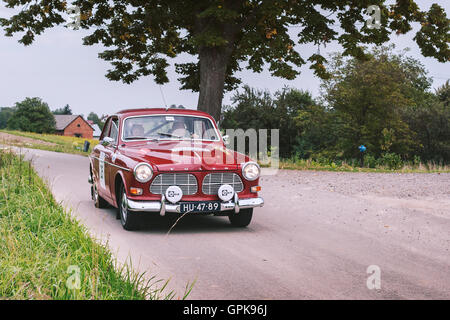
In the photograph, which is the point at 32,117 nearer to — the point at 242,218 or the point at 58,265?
the point at 242,218

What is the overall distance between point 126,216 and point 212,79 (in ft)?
40.8

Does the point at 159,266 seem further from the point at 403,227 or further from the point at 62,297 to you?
the point at 403,227

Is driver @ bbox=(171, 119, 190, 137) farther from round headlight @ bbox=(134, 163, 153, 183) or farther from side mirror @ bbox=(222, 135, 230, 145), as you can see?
round headlight @ bbox=(134, 163, 153, 183)

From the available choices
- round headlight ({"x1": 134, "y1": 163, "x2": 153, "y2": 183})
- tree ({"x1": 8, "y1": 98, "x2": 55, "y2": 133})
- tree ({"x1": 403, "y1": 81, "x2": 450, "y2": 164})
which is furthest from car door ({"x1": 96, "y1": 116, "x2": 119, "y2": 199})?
tree ({"x1": 8, "y1": 98, "x2": 55, "y2": 133})

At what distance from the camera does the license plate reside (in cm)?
729

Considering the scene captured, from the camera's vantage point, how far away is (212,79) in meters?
19.4

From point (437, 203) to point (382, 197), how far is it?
47.0 inches

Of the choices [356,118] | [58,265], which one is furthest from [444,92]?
[58,265]

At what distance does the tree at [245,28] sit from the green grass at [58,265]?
12577mm

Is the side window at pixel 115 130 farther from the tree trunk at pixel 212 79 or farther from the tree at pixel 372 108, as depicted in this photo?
the tree at pixel 372 108

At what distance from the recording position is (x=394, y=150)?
40.7 metres

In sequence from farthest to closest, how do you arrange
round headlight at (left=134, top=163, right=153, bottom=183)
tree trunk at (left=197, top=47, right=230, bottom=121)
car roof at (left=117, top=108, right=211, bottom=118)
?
tree trunk at (left=197, top=47, right=230, bottom=121) < car roof at (left=117, top=108, right=211, bottom=118) < round headlight at (left=134, top=163, right=153, bottom=183)

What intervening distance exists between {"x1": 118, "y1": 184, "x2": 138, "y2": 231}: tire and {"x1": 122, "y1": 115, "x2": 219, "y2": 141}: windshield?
123 cm
